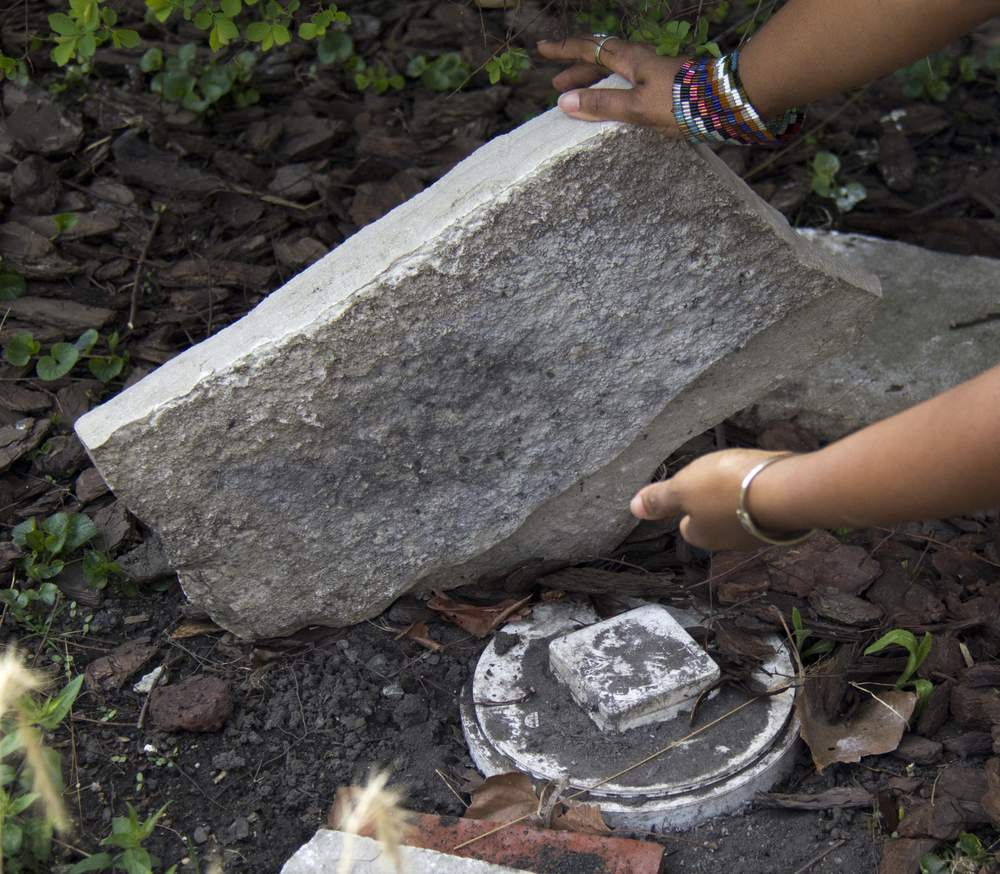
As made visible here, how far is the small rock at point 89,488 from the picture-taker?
301 cm

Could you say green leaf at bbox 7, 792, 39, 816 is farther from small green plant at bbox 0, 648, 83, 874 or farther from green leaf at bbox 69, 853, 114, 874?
green leaf at bbox 69, 853, 114, 874

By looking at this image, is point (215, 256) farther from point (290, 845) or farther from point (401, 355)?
point (290, 845)

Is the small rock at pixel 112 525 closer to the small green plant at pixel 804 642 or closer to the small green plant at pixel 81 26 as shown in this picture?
the small green plant at pixel 81 26

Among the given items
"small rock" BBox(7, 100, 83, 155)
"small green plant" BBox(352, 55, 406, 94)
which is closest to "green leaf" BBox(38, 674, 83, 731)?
"small rock" BBox(7, 100, 83, 155)

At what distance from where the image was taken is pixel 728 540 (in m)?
1.78

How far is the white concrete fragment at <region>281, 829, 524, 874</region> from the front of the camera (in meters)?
2.09

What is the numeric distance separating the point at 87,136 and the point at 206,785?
7.41 ft

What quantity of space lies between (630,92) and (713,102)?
17 centimetres

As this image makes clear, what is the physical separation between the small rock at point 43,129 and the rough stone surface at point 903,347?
2304 millimetres

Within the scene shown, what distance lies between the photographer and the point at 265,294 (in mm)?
3471

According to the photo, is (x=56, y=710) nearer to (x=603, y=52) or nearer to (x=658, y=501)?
(x=658, y=501)

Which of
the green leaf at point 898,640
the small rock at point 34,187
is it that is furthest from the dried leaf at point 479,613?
the small rock at point 34,187

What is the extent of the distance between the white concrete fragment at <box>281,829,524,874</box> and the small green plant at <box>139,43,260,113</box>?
2542mm

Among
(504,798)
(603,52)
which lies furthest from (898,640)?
(603,52)
